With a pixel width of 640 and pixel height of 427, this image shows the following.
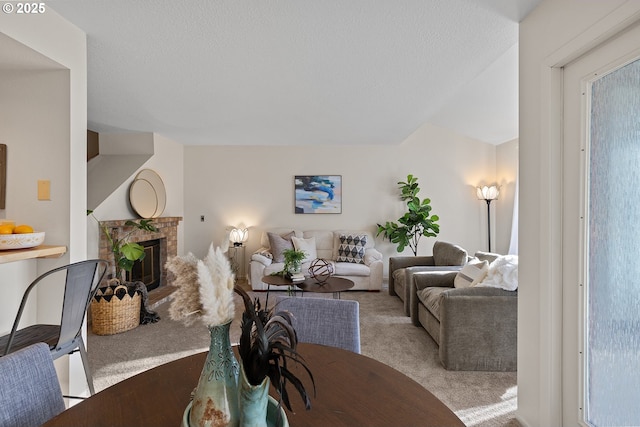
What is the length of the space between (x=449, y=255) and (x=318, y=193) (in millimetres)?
2474

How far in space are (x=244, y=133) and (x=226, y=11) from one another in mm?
2910

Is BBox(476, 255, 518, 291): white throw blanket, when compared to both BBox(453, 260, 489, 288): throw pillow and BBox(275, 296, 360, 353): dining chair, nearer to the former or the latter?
BBox(453, 260, 489, 288): throw pillow

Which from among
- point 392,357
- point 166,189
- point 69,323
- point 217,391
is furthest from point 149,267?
point 217,391

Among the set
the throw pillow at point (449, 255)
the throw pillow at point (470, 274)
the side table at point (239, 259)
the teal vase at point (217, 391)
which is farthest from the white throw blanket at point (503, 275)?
the side table at point (239, 259)

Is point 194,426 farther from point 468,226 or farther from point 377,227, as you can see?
point 468,226

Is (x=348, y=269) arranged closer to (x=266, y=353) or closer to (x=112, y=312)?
(x=112, y=312)

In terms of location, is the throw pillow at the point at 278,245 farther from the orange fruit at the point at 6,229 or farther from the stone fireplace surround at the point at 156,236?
the orange fruit at the point at 6,229

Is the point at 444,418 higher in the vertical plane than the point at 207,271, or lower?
lower

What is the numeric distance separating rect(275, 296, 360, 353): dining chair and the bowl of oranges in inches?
55.4

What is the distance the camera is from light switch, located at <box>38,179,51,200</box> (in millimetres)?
1950

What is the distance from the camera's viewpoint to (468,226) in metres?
5.71

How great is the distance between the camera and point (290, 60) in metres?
2.48

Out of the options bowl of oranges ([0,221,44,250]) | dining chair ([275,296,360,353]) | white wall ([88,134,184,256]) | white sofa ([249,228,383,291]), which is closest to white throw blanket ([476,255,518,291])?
dining chair ([275,296,360,353])

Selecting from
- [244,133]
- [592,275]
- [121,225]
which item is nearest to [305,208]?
[244,133]
